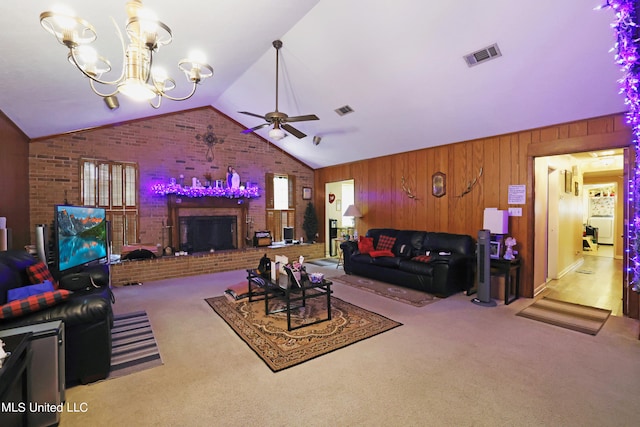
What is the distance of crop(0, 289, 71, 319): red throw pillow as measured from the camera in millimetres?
1877

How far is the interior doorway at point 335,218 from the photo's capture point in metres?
8.26

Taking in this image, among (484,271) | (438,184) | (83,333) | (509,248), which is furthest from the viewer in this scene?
(438,184)

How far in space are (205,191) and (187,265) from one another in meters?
1.61

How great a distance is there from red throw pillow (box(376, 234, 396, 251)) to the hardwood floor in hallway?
246 centimetres

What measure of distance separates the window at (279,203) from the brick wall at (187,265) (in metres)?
0.85

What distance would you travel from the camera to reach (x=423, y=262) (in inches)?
177

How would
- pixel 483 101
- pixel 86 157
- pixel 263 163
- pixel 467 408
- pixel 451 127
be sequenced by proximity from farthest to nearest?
pixel 263 163, pixel 86 157, pixel 451 127, pixel 483 101, pixel 467 408

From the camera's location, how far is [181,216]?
6.25m

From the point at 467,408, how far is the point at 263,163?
21.6 feet

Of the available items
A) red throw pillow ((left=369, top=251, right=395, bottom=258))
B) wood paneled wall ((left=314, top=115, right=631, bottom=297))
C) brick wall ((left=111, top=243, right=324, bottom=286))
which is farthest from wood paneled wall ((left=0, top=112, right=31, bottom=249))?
wood paneled wall ((left=314, top=115, right=631, bottom=297))

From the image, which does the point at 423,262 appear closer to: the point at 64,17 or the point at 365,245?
the point at 365,245

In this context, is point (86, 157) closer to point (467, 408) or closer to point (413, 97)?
point (413, 97)

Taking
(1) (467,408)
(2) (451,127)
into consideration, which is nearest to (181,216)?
(2) (451,127)

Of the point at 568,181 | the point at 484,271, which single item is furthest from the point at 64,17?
the point at 568,181
